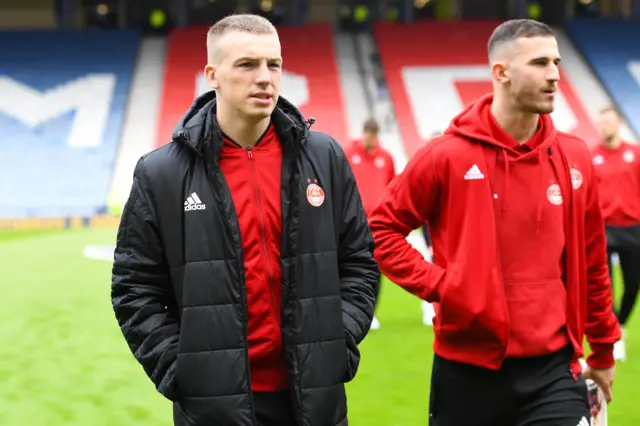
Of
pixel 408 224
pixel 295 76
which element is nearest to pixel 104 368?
pixel 408 224

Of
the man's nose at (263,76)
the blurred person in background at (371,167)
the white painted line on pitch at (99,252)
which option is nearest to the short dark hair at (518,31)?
the man's nose at (263,76)


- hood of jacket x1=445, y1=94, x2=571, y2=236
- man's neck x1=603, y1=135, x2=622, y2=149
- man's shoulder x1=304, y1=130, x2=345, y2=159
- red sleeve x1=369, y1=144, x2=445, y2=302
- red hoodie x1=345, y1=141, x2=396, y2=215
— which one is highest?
man's shoulder x1=304, y1=130, x2=345, y2=159

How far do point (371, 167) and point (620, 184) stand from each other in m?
2.91

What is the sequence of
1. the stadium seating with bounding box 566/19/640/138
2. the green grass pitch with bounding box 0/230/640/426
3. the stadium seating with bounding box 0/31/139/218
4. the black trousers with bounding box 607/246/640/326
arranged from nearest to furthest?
the green grass pitch with bounding box 0/230/640/426 < the black trousers with bounding box 607/246/640/326 < the stadium seating with bounding box 0/31/139/218 < the stadium seating with bounding box 566/19/640/138

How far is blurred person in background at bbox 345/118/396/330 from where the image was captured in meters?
9.80

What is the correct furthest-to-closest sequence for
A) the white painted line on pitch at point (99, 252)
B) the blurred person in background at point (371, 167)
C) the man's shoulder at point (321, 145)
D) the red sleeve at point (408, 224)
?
the white painted line on pitch at point (99, 252) < the blurred person in background at point (371, 167) < the red sleeve at point (408, 224) < the man's shoulder at point (321, 145)

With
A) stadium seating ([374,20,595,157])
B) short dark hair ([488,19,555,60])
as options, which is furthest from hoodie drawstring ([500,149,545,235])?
stadium seating ([374,20,595,157])

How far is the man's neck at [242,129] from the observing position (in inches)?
121

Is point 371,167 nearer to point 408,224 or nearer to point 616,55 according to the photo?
point 408,224

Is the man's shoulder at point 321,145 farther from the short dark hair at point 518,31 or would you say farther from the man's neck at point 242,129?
the short dark hair at point 518,31

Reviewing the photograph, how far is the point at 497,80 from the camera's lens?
A: 368 cm

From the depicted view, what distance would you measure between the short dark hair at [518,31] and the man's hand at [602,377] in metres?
1.41

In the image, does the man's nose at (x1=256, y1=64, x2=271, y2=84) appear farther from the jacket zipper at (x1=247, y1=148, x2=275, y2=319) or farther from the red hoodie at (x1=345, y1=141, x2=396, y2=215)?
the red hoodie at (x1=345, y1=141, x2=396, y2=215)

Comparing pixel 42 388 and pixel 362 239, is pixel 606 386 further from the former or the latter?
pixel 42 388
